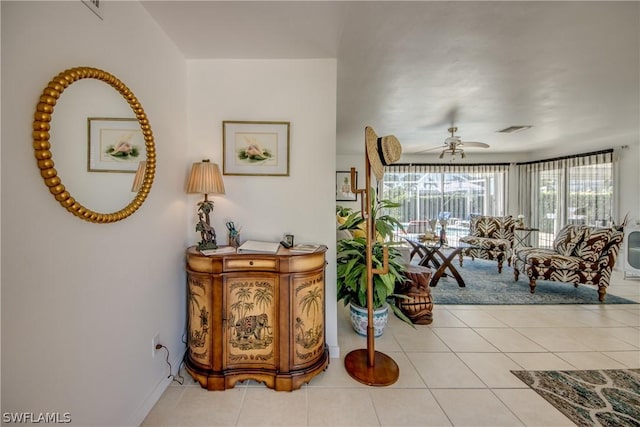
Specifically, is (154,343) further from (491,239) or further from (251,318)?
(491,239)

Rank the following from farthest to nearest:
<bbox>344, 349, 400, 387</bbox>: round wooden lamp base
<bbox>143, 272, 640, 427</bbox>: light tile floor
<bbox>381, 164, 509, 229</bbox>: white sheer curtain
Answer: <bbox>381, 164, 509, 229</bbox>: white sheer curtain
<bbox>344, 349, 400, 387</bbox>: round wooden lamp base
<bbox>143, 272, 640, 427</bbox>: light tile floor

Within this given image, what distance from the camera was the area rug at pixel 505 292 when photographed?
3.31 meters

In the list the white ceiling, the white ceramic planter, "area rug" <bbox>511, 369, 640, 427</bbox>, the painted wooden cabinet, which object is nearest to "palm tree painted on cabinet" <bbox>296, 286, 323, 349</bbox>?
the painted wooden cabinet

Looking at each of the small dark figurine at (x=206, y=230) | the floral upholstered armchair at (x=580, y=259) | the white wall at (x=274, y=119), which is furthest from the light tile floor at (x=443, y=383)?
the white wall at (x=274, y=119)

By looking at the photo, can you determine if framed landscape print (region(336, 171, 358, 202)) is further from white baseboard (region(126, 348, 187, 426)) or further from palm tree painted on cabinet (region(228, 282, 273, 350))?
white baseboard (region(126, 348, 187, 426))

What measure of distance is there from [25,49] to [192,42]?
1.13 meters

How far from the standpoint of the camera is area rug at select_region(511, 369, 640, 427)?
60.1 inches

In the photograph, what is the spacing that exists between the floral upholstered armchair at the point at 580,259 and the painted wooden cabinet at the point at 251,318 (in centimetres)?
353

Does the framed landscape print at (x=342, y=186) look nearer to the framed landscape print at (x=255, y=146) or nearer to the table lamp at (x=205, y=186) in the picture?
the framed landscape print at (x=255, y=146)

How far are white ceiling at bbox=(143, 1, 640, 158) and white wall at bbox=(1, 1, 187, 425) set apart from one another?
1.51 feet

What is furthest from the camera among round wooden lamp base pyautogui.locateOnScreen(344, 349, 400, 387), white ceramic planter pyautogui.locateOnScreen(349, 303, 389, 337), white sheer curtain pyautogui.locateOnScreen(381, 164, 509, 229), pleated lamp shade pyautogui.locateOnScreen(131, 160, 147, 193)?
white sheer curtain pyautogui.locateOnScreen(381, 164, 509, 229)

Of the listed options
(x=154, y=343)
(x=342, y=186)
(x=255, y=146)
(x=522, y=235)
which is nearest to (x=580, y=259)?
(x=522, y=235)

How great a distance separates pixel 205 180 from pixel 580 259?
4.50 m

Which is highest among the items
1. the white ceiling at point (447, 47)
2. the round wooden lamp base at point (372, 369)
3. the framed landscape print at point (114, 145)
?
the white ceiling at point (447, 47)
